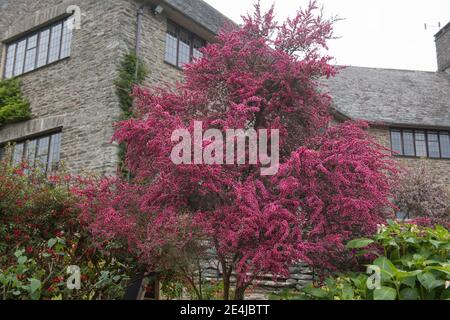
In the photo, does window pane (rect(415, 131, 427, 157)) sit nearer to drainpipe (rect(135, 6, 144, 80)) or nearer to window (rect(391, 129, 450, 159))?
Result: window (rect(391, 129, 450, 159))

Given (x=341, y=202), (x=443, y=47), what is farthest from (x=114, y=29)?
(x=443, y=47)

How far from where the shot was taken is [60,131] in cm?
1271

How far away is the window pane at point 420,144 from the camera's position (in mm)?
21359

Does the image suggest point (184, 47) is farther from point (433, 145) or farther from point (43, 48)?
point (433, 145)

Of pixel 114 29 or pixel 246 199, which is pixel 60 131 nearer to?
pixel 114 29

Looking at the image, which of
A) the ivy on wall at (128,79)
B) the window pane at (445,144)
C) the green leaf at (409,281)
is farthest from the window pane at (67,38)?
the window pane at (445,144)

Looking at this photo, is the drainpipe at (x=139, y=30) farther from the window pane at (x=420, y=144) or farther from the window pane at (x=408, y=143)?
the window pane at (x=420, y=144)

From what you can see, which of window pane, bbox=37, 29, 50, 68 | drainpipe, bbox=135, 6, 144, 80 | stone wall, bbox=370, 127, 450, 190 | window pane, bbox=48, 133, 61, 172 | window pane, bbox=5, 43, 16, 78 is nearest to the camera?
drainpipe, bbox=135, 6, 144, 80

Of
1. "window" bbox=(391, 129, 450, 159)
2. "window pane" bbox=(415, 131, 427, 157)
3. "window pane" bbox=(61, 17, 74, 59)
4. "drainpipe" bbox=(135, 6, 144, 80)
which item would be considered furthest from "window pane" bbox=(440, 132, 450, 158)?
"window pane" bbox=(61, 17, 74, 59)

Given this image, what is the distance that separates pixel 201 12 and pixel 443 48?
18.9 meters

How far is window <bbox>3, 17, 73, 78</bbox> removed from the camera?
13.4 m

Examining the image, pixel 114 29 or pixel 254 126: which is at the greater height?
pixel 114 29

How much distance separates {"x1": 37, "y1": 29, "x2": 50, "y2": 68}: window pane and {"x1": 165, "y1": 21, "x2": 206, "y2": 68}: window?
3746 mm

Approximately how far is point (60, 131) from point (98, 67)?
2142 millimetres
